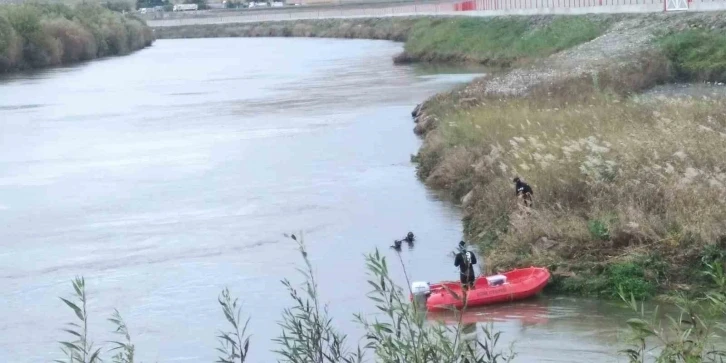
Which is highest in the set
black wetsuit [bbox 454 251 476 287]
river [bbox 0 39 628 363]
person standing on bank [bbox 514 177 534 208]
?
person standing on bank [bbox 514 177 534 208]

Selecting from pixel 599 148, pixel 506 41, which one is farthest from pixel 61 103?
pixel 599 148

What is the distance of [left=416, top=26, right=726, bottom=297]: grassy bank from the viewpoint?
1273cm

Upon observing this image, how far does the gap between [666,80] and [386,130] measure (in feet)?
25.7

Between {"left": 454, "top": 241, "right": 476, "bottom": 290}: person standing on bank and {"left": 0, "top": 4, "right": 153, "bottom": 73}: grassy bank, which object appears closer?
{"left": 454, "top": 241, "right": 476, "bottom": 290}: person standing on bank

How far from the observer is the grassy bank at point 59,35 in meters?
58.8

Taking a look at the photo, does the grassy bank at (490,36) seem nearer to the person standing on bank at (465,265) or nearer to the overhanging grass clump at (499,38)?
the overhanging grass clump at (499,38)

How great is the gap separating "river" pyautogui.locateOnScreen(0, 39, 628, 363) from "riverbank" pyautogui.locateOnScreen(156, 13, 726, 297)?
27.0 inches

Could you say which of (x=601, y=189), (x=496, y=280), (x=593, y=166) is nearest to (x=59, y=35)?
(x=593, y=166)

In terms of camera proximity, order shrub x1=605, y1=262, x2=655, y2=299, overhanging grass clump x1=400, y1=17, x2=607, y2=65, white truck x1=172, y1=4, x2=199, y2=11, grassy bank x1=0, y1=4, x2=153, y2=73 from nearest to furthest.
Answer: shrub x1=605, y1=262, x2=655, y2=299 → overhanging grass clump x1=400, y1=17, x2=607, y2=65 → grassy bank x1=0, y1=4, x2=153, y2=73 → white truck x1=172, y1=4, x2=199, y2=11

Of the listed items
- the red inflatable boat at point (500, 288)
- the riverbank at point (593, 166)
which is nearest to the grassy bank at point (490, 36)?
the riverbank at point (593, 166)

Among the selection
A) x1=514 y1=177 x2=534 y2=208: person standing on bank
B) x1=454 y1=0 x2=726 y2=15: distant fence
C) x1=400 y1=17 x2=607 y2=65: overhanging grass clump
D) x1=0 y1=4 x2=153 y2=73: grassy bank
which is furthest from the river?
x1=0 y1=4 x2=153 y2=73: grassy bank

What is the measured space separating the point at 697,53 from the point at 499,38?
1946 centimetres

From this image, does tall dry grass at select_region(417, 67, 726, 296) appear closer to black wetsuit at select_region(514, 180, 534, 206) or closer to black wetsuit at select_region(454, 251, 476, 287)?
black wetsuit at select_region(514, 180, 534, 206)

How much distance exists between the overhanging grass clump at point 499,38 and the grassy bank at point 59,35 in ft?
66.0
